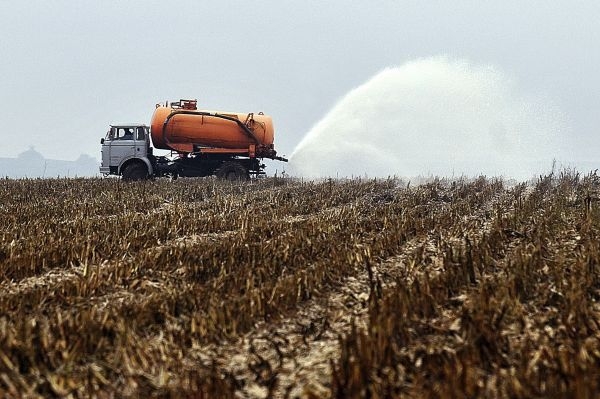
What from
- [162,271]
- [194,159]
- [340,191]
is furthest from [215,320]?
[194,159]

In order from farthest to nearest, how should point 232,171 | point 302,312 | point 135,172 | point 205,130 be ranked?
point 232,171 < point 205,130 < point 135,172 < point 302,312

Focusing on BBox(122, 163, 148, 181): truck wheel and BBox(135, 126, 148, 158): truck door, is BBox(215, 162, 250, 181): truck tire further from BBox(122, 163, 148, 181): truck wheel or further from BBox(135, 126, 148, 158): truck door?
BBox(135, 126, 148, 158): truck door

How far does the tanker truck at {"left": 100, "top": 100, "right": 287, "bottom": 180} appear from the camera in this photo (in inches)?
723

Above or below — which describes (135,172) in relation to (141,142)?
below

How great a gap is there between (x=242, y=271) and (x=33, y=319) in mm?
2004

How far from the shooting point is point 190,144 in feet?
62.1

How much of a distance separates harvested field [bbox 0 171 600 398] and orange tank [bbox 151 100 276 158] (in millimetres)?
11169

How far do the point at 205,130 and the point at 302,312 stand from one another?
52.0ft

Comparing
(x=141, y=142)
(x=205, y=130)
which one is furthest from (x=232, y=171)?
(x=141, y=142)

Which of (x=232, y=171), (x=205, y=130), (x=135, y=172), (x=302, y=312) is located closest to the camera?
(x=302, y=312)

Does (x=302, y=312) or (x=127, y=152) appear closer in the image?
(x=302, y=312)

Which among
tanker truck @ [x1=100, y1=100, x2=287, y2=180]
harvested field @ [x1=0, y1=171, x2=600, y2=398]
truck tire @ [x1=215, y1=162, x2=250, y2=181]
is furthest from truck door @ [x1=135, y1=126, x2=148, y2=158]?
harvested field @ [x1=0, y1=171, x2=600, y2=398]

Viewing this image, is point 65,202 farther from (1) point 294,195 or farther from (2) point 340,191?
(2) point 340,191

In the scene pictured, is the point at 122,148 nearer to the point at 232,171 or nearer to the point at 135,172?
the point at 135,172
